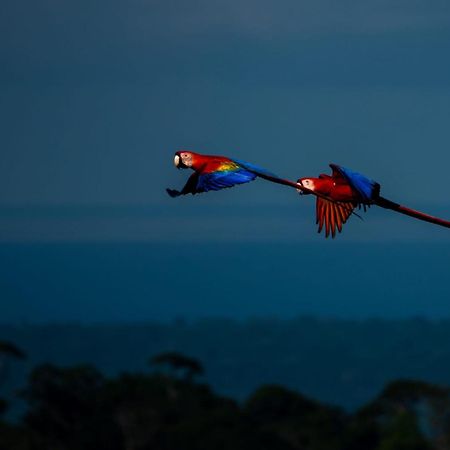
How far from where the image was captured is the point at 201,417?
260 ft

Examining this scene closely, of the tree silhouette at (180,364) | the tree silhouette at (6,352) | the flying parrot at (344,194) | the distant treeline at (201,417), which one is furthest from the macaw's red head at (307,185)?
the tree silhouette at (6,352)

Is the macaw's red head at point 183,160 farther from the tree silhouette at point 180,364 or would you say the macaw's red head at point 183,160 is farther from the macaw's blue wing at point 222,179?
the tree silhouette at point 180,364

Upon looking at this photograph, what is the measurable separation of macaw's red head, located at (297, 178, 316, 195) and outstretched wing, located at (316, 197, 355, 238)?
178 millimetres

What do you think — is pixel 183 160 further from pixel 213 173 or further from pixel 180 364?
pixel 180 364

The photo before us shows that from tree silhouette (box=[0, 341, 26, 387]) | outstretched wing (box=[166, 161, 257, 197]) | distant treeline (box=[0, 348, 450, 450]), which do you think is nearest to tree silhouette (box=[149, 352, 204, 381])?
distant treeline (box=[0, 348, 450, 450])

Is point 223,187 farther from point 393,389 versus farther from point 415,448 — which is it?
point 393,389

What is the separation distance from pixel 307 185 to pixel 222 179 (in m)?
0.28

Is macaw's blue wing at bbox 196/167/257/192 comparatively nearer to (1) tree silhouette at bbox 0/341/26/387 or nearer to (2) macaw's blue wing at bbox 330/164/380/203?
(2) macaw's blue wing at bbox 330/164/380/203

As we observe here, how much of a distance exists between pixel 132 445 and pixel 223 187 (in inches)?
3166

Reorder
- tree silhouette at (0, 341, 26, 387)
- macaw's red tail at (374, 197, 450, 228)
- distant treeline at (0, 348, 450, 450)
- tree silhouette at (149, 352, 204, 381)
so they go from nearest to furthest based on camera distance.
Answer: macaw's red tail at (374, 197, 450, 228) < distant treeline at (0, 348, 450, 450) < tree silhouette at (149, 352, 204, 381) < tree silhouette at (0, 341, 26, 387)

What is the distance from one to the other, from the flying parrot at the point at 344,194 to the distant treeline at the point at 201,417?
70.1 metres

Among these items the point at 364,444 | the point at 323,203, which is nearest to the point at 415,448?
the point at 364,444

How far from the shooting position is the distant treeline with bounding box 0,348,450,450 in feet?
261

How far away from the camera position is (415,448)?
263 ft
